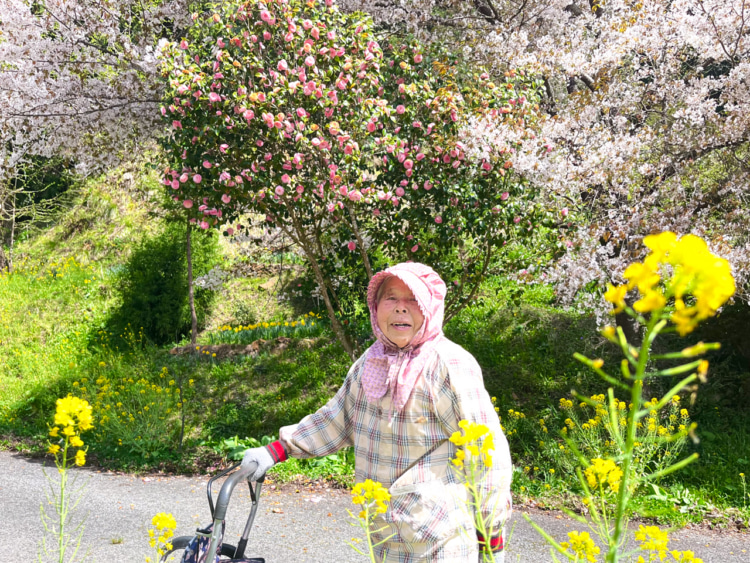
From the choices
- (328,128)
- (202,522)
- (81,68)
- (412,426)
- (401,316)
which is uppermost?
(81,68)

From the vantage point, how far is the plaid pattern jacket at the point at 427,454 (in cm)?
199

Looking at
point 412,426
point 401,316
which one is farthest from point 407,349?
point 412,426

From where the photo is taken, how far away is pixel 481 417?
2043 millimetres

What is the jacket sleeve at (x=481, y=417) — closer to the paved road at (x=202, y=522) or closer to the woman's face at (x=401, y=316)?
the woman's face at (x=401, y=316)

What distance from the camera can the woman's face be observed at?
7.25ft

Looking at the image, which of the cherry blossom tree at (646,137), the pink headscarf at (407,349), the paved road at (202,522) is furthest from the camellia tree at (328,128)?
the pink headscarf at (407,349)

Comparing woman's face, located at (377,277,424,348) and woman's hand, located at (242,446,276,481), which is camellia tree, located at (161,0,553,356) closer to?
woman's face, located at (377,277,424,348)

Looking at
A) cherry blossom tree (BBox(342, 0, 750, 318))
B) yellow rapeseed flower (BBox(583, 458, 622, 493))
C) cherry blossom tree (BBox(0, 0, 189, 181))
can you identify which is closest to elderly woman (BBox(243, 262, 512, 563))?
yellow rapeseed flower (BBox(583, 458, 622, 493))

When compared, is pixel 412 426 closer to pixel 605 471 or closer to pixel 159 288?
pixel 605 471

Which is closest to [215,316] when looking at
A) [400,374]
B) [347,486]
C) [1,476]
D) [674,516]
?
[1,476]

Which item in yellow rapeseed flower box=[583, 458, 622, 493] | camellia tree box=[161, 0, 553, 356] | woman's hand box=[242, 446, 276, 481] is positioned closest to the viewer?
yellow rapeseed flower box=[583, 458, 622, 493]

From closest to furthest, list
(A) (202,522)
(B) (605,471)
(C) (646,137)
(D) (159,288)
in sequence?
(B) (605,471) < (A) (202,522) < (C) (646,137) < (D) (159,288)

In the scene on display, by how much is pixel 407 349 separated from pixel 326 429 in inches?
17.1

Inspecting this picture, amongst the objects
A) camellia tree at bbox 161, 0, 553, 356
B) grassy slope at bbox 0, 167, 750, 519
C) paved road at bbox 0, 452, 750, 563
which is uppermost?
camellia tree at bbox 161, 0, 553, 356
